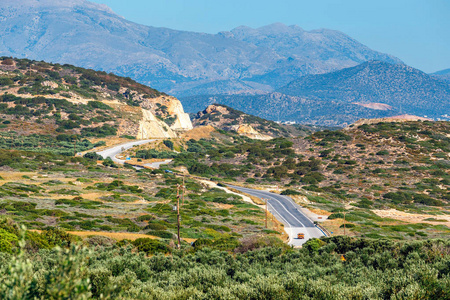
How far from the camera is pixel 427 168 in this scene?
9894 cm

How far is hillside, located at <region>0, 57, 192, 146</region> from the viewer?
125875 mm

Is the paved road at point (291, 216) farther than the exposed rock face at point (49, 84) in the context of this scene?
No

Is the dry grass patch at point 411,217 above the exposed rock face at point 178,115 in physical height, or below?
below

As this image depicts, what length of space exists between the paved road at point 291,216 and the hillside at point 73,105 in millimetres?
66216

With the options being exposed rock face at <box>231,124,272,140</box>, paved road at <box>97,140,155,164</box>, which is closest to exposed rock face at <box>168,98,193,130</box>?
exposed rock face at <box>231,124,272,140</box>

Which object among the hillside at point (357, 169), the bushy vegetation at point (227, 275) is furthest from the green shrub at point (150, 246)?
the hillside at point (357, 169)

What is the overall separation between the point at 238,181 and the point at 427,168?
42482mm

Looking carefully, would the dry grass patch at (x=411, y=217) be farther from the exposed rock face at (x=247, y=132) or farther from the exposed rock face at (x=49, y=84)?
the exposed rock face at (x=247, y=132)

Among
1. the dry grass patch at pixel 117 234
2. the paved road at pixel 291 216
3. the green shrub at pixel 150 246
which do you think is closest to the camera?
the green shrub at pixel 150 246

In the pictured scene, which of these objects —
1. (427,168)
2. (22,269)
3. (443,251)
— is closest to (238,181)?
(427,168)

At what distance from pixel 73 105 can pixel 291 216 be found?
9886 centimetres

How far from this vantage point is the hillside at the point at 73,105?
12588 centimetres

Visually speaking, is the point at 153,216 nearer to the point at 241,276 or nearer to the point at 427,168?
the point at 241,276

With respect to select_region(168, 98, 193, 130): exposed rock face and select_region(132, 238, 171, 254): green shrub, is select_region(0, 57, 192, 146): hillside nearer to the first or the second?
select_region(168, 98, 193, 130): exposed rock face
